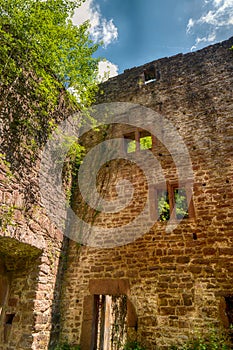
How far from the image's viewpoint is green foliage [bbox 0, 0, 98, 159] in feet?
17.5

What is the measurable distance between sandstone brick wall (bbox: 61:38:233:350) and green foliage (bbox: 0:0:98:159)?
2386mm

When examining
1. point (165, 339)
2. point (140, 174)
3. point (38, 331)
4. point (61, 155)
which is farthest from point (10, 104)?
point (165, 339)

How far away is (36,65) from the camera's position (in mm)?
5992

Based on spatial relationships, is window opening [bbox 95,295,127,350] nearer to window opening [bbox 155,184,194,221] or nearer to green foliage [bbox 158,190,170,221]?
green foliage [bbox 158,190,170,221]

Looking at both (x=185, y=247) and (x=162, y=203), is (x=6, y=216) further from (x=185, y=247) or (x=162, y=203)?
(x=162, y=203)

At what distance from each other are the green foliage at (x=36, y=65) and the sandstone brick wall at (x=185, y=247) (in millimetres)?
2386

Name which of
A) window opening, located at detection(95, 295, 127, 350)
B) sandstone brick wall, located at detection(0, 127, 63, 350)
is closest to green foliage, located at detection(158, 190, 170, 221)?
window opening, located at detection(95, 295, 127, 350)

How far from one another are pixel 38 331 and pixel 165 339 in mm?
2574

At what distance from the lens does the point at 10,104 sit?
17.4 feet

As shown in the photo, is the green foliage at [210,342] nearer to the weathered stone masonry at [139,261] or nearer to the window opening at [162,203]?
the weathered stone masonry at [139,261]

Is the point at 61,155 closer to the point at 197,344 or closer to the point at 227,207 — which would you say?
the point at 227,207

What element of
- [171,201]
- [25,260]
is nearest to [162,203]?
[171,201]

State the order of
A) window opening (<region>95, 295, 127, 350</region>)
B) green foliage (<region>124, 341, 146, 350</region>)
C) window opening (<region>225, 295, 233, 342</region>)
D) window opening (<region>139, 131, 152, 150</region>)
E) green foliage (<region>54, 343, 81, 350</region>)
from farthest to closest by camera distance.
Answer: window opening (<region>139, 131, 152, 150</region>) < window opening (<region>95, 295, 127, 350</region>) < green foliage (<region>54, 343, 81, 350</region>) < green foliage (<region>124, 341, 146, 350</region>) < window opening (<region>225, 295, 233, 342</region>)

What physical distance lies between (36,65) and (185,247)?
557 cm
